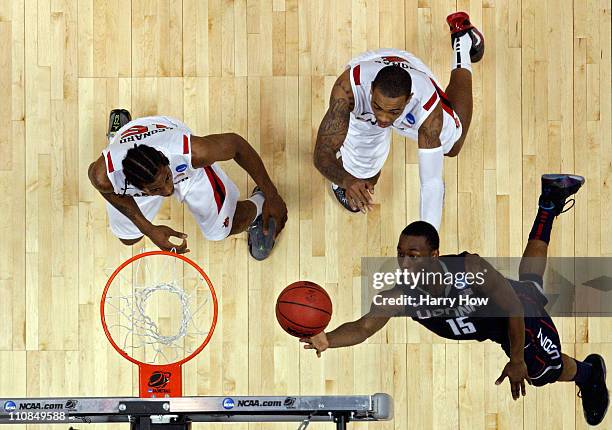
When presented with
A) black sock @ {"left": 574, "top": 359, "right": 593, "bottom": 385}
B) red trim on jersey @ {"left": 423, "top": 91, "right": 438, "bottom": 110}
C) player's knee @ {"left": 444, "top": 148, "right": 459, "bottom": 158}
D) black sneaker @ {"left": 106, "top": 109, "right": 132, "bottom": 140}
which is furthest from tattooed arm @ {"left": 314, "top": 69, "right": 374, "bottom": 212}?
black sock @ {"left": 574, "top": 359, "right": 593, "bottom": 385}

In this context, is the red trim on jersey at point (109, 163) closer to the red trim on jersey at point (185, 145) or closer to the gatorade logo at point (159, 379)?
the red trim on jersey at point (185, 145)

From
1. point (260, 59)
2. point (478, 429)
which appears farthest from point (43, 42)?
point (478, 429)

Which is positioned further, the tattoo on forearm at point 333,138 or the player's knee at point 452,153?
the player's knee at point 452,153

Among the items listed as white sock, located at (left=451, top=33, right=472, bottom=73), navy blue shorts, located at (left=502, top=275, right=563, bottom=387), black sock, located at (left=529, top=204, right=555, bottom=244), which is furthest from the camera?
black sock, located at (left=529, top=204, right=555, bottom=244)

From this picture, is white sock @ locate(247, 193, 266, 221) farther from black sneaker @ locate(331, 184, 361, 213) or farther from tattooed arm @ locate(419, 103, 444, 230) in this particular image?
tattooed arm @ locate(419, 103, 444, 230)

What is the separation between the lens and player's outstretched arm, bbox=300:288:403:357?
150 inches

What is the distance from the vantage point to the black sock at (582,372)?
4.04 metres

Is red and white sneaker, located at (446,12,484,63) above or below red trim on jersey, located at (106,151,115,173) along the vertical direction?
above

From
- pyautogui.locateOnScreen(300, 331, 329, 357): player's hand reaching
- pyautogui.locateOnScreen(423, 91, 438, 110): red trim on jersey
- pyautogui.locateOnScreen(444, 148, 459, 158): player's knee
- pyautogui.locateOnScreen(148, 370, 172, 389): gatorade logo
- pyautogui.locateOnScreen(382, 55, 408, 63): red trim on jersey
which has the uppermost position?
pyautogui.locateOnScreen(382, 55, 408, 63): red trim on jersey

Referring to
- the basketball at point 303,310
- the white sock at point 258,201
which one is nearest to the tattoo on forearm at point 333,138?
the white sock at point 258,201

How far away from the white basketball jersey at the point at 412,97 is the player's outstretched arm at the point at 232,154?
519 millimetres

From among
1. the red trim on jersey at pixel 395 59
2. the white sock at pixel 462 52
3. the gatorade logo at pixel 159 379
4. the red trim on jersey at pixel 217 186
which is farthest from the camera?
the white sock at pixel 462 52

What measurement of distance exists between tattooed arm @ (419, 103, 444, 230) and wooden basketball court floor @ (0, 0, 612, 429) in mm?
632

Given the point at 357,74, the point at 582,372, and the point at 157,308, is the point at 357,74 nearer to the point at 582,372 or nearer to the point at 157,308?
the point at 157,308
